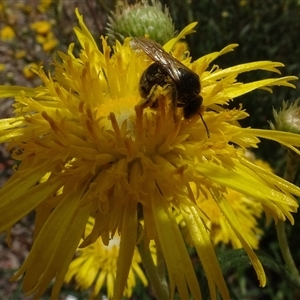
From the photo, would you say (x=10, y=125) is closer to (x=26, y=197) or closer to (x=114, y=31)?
(x=26, y=197)

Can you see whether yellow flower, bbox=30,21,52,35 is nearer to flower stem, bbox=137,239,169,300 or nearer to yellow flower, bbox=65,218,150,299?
yellow flower, bbox=65,218,150,299

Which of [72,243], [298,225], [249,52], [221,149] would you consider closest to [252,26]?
[249,52]

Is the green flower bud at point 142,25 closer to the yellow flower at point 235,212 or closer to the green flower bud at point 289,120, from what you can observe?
the green flower bud at point 289,120

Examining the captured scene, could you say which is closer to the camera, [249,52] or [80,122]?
[80,122]

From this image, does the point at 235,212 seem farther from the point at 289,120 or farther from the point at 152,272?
the point at 152,272

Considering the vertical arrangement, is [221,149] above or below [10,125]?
below

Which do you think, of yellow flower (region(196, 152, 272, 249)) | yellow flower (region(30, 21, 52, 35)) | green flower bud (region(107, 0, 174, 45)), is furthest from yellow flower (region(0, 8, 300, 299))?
yellow flower (region(30, 21, 52, 35))

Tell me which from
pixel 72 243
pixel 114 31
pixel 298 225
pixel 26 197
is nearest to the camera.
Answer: pixel 72 243

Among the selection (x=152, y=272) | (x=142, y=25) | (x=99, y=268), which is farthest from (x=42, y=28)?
(x=152, y=272)
